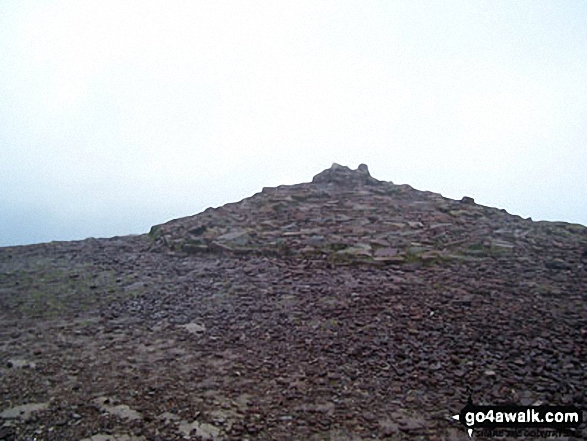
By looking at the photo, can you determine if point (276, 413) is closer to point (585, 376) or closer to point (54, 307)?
point (585, 376)

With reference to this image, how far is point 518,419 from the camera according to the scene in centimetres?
537

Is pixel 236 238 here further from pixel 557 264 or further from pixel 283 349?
pixel 557 264

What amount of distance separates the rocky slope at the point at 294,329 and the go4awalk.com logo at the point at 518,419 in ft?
0.63

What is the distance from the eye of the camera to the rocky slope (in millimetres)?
5344

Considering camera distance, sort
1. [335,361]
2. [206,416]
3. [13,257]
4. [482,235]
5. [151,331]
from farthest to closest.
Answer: [13,257] < [482,235] < [151,331] < [335,361] < [206,416]

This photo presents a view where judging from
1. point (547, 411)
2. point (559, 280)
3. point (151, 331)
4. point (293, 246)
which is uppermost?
point (293, 246)

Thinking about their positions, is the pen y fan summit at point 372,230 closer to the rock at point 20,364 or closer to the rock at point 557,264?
the rock at point 557,264

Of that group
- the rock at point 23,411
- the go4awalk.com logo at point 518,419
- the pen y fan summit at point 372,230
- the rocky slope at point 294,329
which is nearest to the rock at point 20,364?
the rocky slope at point 294,329

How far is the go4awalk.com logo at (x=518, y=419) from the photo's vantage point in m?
5.15

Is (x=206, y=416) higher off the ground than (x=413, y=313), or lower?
lower

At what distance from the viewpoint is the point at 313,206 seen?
16.5 meters

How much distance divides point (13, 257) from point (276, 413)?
12.0 metres

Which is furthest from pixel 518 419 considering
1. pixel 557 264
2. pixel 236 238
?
pixel 236 238

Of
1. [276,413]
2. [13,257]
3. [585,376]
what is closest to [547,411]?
[585,376]
